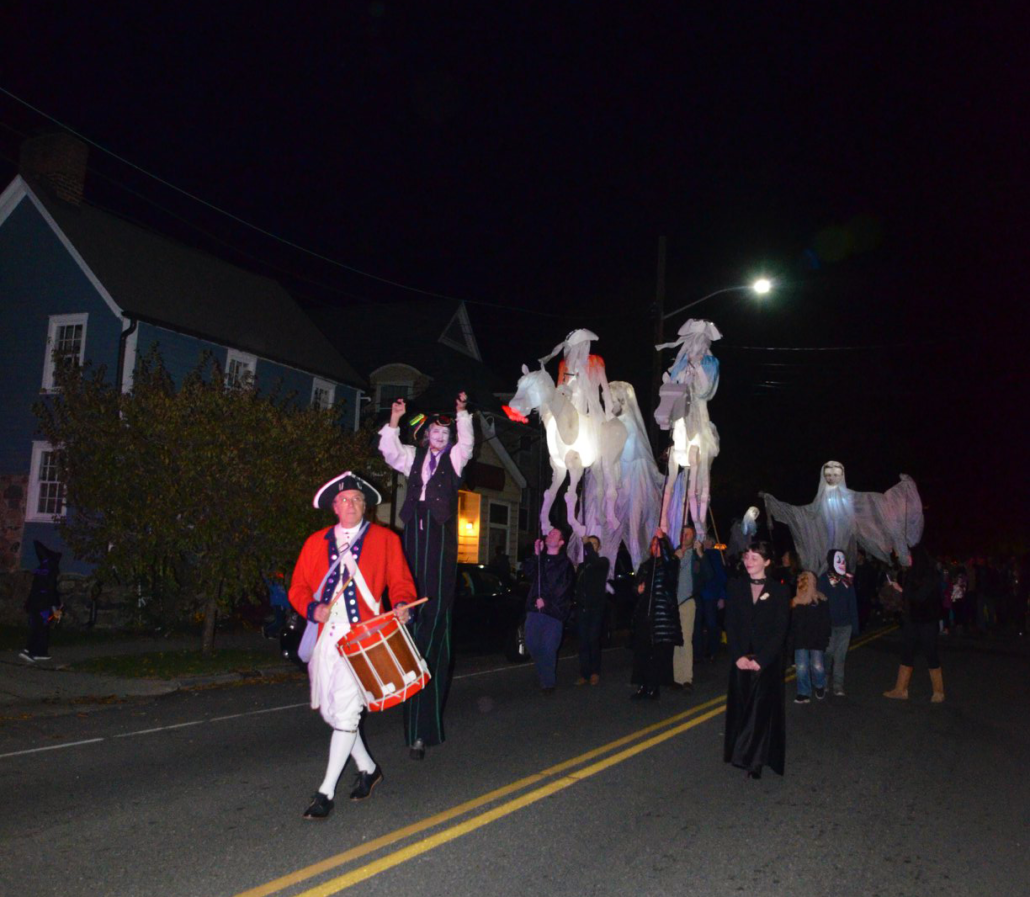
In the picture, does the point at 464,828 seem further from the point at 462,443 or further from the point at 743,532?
the point at 743,532

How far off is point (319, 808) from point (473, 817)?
893mm

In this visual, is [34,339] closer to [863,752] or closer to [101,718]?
[101,718]

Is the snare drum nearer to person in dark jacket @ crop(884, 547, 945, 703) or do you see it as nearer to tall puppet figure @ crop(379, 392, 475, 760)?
tall puppet figure @ crop(379, 392, 475, 760)

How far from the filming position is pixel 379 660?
5520mm

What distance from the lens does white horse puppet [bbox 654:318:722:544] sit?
523 inches

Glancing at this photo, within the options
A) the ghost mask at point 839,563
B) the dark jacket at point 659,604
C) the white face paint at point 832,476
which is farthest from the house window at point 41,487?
the ghost mask at point 839,563

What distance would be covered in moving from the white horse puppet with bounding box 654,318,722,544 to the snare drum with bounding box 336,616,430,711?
802 centimetres

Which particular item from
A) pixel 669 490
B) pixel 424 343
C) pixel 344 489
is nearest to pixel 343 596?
pixel 344 489

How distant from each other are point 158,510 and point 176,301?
1020 centimetres

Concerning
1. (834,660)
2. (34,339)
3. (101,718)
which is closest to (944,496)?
(834,660)

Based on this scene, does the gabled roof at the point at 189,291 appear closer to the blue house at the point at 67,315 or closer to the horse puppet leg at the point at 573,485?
the blue house at the point at 67,315

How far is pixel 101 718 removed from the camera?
9.22 meters

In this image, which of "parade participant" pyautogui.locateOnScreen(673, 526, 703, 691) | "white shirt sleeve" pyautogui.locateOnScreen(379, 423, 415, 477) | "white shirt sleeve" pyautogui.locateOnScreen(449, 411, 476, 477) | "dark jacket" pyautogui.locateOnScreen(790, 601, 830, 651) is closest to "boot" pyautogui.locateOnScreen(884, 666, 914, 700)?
"dark jacket" pyautogui.locateOnScreen(790, 601, 830, 651)

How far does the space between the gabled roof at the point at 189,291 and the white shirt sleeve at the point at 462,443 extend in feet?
49.7
